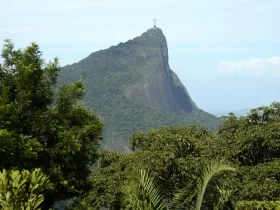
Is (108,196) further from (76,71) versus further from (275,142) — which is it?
(76,71)

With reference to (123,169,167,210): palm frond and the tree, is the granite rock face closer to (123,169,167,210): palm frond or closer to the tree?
the tree

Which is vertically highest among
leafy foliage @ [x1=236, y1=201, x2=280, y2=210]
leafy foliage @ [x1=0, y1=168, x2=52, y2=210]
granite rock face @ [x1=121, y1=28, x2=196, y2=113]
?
granite rock face @ [x1=121, y1=28, x2=196, y2=113]

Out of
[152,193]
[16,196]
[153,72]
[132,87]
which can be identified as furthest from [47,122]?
[153,72]

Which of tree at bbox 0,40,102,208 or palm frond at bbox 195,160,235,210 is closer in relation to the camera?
palm frond at bbox 195,160,235,210

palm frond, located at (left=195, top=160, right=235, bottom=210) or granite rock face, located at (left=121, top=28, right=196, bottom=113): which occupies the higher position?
granite rock face, located at (left=121, top=28, right=196, bottom=113)

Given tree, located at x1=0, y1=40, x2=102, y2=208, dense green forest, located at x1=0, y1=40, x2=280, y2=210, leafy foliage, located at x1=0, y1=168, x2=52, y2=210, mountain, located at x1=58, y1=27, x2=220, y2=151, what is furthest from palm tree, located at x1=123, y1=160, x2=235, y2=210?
mountain, located at x1=58, y1=27, x2=220, y2=151

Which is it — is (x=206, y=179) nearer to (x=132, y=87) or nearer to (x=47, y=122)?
(x=47, y=122)

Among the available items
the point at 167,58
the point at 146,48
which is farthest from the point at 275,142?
the point at 167,58
